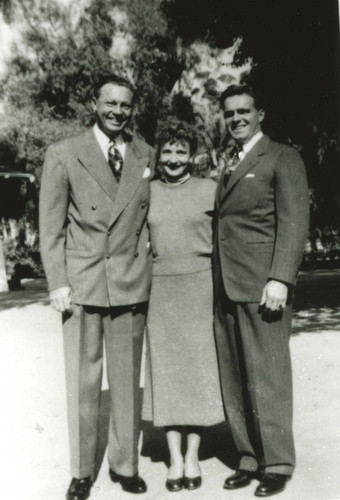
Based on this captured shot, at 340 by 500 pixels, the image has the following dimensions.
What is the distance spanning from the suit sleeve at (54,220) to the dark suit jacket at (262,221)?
875 millimetres

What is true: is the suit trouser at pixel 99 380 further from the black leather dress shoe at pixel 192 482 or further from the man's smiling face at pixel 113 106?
the man's smiling face at pixel 113 106

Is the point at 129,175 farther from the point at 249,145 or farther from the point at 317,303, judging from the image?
the point at 317,303

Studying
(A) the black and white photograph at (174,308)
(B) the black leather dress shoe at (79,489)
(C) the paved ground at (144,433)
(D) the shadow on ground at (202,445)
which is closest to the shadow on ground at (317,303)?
(C) the paved ground at (144,433)

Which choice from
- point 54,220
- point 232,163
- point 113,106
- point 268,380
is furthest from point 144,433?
point 113,106

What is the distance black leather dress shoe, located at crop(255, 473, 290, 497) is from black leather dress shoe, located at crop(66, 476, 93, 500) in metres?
0.92

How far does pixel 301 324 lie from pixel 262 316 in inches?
197

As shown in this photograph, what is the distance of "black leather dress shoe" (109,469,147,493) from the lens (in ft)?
→ 11.6

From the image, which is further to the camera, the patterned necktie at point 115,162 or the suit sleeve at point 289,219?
the patterned necktie at point 115,162

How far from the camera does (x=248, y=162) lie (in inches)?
140

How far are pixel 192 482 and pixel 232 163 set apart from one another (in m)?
1.78

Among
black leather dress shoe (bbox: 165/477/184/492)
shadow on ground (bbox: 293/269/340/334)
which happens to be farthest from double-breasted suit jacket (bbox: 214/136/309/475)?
shadow on ground (bbox: 293/269/340/334)

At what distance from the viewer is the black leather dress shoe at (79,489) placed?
349 centimetres

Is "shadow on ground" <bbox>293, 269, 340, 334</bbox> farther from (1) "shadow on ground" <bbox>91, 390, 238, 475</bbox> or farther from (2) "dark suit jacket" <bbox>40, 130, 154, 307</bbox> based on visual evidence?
(2) "dark suit jacket" <bbox>40, 130, 154, 307</bbox>

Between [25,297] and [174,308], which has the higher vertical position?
[174,308]
